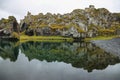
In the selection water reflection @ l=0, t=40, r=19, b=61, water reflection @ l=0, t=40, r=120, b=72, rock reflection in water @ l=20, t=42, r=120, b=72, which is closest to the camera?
rock reflection in water @ l=20, t=42, r=120, b=72

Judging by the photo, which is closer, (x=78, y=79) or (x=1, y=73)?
(x=78, y=79)

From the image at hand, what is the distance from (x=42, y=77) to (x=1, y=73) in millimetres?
9158

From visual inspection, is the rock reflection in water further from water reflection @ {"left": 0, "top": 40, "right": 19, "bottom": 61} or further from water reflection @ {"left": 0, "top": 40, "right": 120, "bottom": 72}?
water reflection @ {"left": 0, "top": 40, "right": 19, "bottom": 61}

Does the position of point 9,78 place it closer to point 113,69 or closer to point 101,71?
point 101,71

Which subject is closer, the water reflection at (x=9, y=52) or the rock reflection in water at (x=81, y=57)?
the rock reflection in water at (x=81, y=57)

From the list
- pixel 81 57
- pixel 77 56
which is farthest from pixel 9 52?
pixel 81 57

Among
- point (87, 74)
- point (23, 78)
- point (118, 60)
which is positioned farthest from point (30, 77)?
point (118, 60)

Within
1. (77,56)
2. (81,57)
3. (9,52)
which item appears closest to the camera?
(81,57)

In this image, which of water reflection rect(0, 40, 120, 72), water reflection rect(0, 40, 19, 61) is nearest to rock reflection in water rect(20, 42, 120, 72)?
water reflection rect(0, 40, 120, 72)

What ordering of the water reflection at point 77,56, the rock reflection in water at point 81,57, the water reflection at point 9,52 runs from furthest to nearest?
1. the water reflection at point 9,52
2. the water reflection at point 77,56
3. the rock reflection in water at point 81,57

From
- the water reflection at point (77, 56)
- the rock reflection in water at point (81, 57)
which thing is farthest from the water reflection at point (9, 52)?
the rock reflection in water at point (81, 57)

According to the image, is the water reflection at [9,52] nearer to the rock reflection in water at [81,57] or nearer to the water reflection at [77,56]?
the water reflection at [77,56]

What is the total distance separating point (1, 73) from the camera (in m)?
48.9

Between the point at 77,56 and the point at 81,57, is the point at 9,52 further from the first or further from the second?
the point at 81,57
